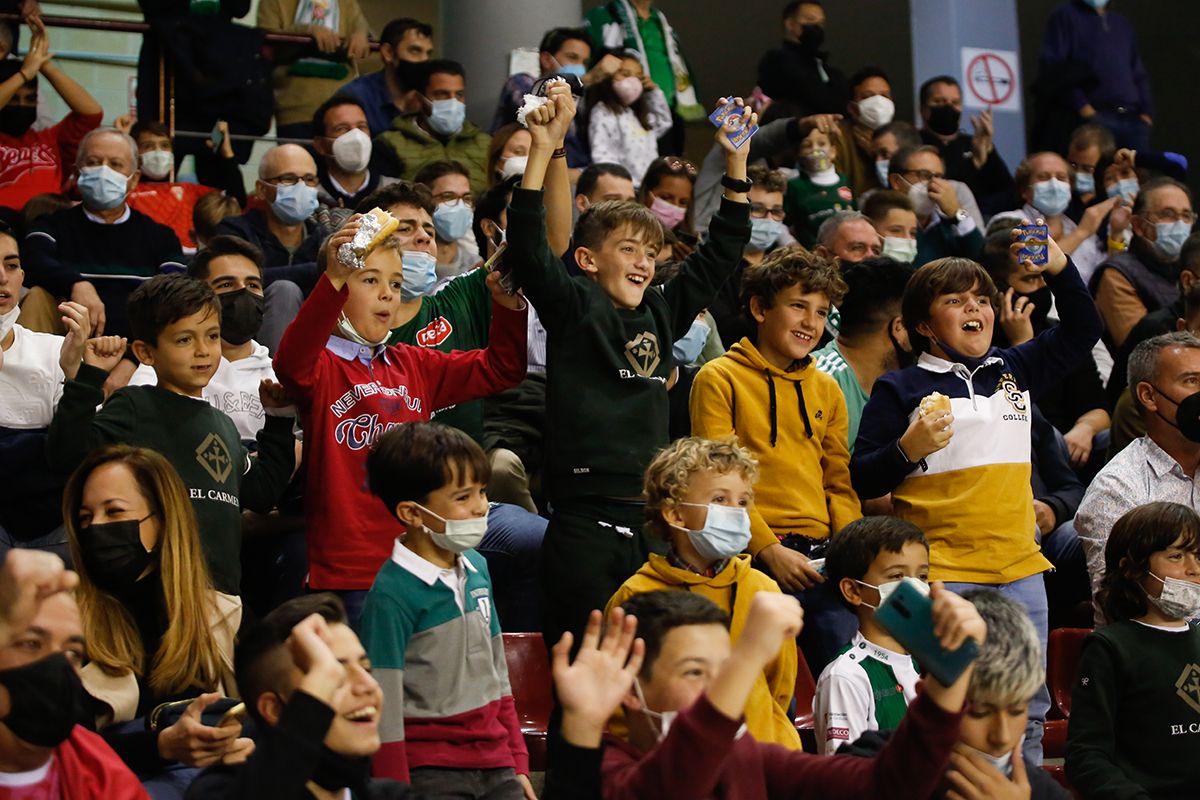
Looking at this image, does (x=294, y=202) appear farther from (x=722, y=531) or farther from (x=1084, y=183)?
(x=1084, y=183)

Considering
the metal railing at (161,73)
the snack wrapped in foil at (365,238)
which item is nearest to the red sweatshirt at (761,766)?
the snack wrapped in foil at (365,238)

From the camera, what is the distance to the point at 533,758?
5.00m

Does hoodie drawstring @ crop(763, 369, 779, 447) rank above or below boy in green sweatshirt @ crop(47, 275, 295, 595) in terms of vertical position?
below

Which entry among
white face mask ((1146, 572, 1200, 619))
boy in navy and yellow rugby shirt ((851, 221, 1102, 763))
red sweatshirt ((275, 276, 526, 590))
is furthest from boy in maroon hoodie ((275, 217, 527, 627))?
white face mask ((1146, 572, 1200, 619))

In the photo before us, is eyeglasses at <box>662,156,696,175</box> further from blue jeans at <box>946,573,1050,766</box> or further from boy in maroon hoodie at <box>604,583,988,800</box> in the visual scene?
boy in maroon hoodie at <box>604,583,988,800</box>

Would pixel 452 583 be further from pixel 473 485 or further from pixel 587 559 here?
pixel 587 559

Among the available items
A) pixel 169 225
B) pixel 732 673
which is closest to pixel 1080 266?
pixel 169 225

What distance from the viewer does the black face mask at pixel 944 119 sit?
10.6m

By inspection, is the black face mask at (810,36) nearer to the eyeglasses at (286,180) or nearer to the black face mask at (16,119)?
the eyeglasses at (286,180)

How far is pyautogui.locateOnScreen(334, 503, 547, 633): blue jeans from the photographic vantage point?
17.9 feet

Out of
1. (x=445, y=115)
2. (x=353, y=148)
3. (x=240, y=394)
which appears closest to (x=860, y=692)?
(x=240, y=394)

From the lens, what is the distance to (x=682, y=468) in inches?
171

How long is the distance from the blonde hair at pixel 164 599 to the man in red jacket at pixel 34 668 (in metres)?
0.90

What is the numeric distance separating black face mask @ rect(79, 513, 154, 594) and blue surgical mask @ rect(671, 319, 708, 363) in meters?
2.70
